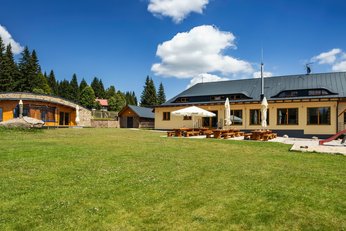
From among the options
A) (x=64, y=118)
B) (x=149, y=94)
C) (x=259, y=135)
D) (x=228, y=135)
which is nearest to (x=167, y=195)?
(x=259, y=135)

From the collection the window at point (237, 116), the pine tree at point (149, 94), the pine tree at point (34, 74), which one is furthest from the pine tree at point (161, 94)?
the window at point (237, 116)

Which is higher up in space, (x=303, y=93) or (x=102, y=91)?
(x=102, y=91)

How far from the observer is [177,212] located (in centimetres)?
414

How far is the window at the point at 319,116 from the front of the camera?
22.0 m

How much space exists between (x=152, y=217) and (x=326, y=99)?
870 inches

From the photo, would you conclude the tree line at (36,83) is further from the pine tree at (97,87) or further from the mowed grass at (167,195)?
the mowed grass at (167,195)

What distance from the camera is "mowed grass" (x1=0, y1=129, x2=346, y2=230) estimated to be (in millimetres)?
3756

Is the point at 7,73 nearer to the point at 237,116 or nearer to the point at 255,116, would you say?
the point at 237,116

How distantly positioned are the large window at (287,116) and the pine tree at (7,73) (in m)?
59.6

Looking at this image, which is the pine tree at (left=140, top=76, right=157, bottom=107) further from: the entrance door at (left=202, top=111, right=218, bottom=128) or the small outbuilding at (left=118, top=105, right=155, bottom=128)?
the entrance door at (left=202, top=111, right=218, bottom=128)

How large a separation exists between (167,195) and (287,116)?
21.5 m

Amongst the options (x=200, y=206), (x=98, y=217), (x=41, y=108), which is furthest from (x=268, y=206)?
(x=41, y=108)

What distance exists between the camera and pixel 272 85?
92.6 feet

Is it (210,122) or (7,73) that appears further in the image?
(7,73)
